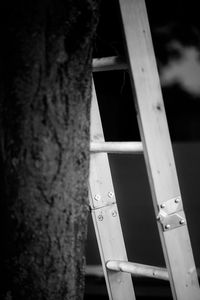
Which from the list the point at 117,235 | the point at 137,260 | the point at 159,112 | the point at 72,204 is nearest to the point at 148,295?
the point at 137,260

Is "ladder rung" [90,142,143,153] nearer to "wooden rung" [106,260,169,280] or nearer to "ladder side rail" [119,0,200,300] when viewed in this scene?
"ladder side rail" [119,0,200,300]

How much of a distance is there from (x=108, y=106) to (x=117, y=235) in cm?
98

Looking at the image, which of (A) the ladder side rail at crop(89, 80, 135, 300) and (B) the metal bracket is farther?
(A) the ladder side rail at crop(89, 80, 135, 300)

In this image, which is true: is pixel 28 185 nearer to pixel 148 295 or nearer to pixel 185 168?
pixel 185 168

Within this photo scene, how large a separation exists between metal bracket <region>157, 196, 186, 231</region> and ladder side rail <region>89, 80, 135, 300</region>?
1.31ft

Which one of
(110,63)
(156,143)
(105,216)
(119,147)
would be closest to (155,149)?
(156,143)

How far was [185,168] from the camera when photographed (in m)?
2.67

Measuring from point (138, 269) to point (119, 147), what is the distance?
51 cm

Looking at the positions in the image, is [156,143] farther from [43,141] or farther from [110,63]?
[43,141]

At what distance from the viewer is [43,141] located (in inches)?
44.3

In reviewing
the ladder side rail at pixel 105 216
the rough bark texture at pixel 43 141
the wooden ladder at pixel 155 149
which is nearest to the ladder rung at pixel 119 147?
the wooden ladder at pixel 155 149

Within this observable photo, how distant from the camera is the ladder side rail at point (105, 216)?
1.91 metres

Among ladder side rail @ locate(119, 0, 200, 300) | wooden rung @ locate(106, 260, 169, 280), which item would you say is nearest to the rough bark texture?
ladder side rail @ locate(119, 0, 200, 300)

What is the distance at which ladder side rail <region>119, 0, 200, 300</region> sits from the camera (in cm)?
151
